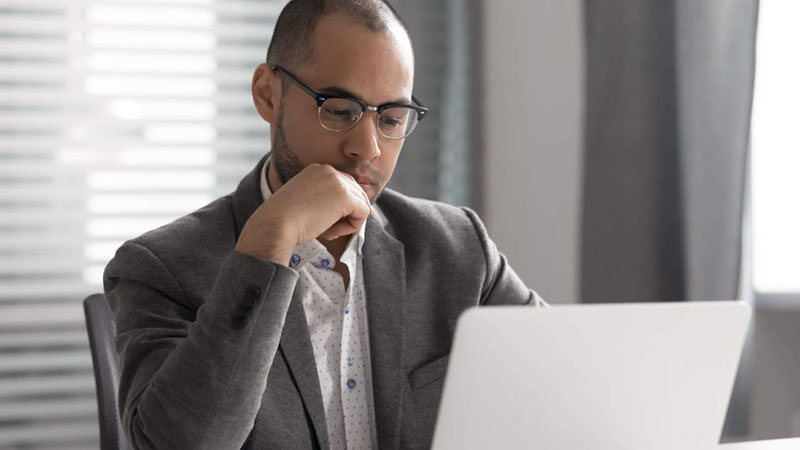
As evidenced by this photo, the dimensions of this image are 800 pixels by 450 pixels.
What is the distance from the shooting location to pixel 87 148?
2781mm

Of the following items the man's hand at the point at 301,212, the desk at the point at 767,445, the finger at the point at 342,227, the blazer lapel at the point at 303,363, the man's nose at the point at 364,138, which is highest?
the man's nose at the point at 364,138

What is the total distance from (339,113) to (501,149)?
1.71 m

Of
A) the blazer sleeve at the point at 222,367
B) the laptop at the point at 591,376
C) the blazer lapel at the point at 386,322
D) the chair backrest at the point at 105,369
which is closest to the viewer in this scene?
the laptop at the point at 591,376

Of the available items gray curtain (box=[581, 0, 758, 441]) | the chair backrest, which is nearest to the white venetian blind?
gray curtain (box=[581, 0, 758, 441])

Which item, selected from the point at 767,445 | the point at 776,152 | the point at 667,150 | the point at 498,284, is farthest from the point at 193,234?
the point at 776,152

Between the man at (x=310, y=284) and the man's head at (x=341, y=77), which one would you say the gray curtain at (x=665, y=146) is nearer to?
the man at (x=310, y=284)

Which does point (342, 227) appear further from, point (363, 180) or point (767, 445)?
point (767, 445)

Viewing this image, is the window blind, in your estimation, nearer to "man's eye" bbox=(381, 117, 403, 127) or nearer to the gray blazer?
the gray blazer

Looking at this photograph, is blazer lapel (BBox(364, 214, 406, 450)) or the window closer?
blazer lapel (BBox(364, 214, 406, 450))

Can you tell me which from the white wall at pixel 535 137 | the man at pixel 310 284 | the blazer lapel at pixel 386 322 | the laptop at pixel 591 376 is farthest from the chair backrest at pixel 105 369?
the white wall at pixel 535 137

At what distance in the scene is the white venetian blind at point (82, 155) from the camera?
2.73 meters

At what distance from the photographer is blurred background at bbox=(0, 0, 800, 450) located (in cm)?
239

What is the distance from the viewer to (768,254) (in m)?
2.51

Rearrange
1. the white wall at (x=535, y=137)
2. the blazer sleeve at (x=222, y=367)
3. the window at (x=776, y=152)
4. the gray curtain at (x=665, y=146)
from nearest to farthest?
the blazer sleeve at (x=222, y=367)
the gray curtain at (x=665, y=146)
the window at (x=776, y=152)
the white wall at (x=535, y=137)
